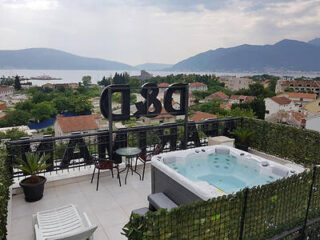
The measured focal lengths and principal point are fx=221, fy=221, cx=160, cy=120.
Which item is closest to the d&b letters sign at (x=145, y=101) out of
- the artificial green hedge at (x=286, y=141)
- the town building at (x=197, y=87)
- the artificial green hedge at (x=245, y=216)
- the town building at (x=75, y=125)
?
the artificial green hedge at (x=286, y=141)

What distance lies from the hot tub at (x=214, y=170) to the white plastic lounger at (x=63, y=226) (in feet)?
5.21

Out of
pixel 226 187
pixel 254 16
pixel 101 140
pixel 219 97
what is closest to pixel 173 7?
pixel 254 16

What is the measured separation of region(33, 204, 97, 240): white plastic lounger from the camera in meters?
2.73

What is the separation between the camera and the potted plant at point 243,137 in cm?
778

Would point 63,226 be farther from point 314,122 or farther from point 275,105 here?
point 275,105

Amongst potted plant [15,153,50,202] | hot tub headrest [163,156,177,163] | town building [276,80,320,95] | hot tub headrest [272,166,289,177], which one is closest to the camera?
potted plant [15,153,50,202]

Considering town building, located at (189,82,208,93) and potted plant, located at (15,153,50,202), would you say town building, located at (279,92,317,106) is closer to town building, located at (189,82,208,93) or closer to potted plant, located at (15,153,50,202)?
town building, located at (189,82,208,93)

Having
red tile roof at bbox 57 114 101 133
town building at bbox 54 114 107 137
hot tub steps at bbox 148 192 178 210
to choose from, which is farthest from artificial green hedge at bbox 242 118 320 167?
red tile roof at bbox 57 114 101 133

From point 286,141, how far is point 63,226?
6.51 metres

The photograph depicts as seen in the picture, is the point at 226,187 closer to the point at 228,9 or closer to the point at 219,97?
the point at 228,9

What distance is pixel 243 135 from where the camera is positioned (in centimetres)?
781

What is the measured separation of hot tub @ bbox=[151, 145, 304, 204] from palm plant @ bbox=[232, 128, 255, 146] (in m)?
1.97

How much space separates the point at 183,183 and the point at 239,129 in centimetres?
497

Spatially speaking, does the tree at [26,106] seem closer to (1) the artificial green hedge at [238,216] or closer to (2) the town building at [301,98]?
(1) the artificial green hedge at [238,216]
